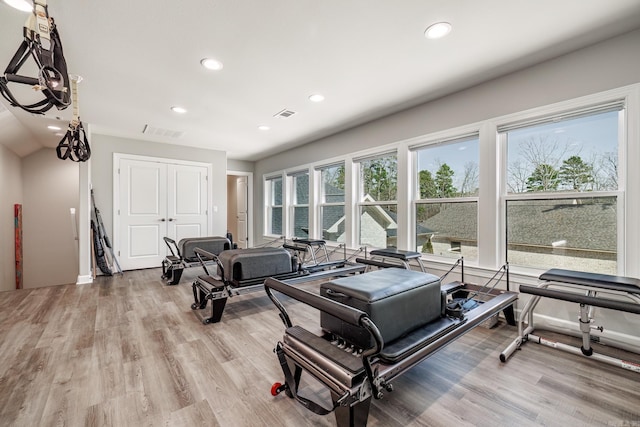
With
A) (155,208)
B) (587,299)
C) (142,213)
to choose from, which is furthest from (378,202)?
(142,213)

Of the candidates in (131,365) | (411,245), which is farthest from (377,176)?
(131,365)

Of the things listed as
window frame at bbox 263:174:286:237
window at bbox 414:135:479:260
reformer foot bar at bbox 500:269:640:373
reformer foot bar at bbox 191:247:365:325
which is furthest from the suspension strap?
window frame at bbox 263:174:286:237

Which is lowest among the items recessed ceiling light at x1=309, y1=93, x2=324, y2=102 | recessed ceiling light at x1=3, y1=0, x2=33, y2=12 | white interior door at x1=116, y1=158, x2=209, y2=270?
white interior door at x1=116, y1=158, x2=209, y2=270

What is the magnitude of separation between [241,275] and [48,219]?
19.3 ft

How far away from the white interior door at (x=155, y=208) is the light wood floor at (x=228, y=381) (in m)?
2.52

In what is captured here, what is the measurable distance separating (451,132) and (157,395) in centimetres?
369

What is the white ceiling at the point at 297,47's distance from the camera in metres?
1.92

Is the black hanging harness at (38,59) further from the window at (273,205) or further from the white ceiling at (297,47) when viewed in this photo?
the window at (273,205)

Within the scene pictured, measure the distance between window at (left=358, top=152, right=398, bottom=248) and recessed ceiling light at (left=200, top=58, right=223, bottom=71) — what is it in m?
2.56

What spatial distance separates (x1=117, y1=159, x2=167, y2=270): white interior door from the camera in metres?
5.16

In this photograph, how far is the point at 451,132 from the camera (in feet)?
10.9

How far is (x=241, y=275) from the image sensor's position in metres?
2.89

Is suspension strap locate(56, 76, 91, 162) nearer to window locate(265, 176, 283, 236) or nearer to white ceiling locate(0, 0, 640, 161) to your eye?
white ceiling locate(0, 0, 640, 161)

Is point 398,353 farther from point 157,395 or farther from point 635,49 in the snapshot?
point 635,49
